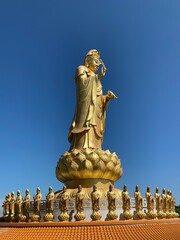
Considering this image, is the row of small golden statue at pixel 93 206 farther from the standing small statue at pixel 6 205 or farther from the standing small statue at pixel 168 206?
the standing small statue at pixel 6 205

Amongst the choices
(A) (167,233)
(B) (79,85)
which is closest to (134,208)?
(A) (167,233)

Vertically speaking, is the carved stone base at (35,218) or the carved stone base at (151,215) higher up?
the carved stone base at (151,215)

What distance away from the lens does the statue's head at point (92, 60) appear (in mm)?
14617

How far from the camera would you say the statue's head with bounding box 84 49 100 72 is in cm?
1462

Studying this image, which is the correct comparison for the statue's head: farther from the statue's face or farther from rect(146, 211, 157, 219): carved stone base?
rect(146, 211, 157, 219): carved stone base

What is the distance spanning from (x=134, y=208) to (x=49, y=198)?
304 centimetres

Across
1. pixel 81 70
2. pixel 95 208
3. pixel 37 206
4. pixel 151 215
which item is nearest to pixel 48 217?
pixel 37 206

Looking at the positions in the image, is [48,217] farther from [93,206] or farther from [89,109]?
[89,109]

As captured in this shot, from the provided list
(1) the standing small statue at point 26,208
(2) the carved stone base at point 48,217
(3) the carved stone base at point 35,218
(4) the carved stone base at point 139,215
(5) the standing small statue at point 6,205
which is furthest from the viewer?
(5) the standing small statue at point 6,205

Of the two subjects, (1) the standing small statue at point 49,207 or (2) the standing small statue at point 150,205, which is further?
(2) the standing small statue at point 150,205

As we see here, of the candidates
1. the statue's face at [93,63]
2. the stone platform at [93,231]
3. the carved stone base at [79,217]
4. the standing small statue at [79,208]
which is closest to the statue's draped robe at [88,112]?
the statue's face at [93,63]

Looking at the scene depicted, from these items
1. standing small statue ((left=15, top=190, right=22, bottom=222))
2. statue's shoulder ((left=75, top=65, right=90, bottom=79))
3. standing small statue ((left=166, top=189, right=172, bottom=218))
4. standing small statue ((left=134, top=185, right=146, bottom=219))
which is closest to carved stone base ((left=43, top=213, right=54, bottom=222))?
standing small statue ((left=15, top=190, right=22, bottom=222))

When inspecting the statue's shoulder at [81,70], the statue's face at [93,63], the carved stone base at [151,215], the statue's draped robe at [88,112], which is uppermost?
the statue's face at [93,63]

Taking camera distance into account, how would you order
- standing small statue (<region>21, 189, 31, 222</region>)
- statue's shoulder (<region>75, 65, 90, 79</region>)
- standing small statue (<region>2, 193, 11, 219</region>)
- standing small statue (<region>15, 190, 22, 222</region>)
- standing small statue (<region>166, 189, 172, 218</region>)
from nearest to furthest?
standing small statue (<region>21, 189, 31, 222</region>) → standing small statue (<region>15, 190, 22, 222</region>) → standing small statue (<region>166, 189, 172, 218</region>) → standing small statue (<region>2, 193, 11, 219</region>) → statue's shoulder (<region>75, 65, 90, 79</region>)
